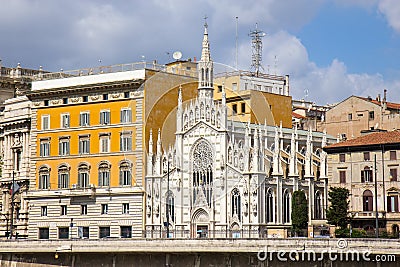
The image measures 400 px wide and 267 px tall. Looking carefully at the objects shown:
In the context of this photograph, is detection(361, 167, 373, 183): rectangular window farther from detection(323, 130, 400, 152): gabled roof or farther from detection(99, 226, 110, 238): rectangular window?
detection(99, 226, 110, 238): rectangular window

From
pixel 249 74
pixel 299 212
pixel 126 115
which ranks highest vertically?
pixel 249 74

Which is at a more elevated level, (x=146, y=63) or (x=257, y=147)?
(x=146, y=63)

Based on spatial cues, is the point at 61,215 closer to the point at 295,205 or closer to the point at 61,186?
the point at 61,186

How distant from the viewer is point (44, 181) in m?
101

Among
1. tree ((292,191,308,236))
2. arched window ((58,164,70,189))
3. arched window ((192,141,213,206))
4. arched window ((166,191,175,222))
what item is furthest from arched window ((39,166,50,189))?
tree ((292,191,308,236))

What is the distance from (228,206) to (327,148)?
11.8 metres

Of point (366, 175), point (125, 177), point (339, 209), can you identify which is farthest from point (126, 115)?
point (366, 175)

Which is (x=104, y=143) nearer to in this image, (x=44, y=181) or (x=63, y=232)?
(x=44, y=181)

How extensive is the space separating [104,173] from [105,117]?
232 inches

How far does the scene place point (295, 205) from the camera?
88.9 meters

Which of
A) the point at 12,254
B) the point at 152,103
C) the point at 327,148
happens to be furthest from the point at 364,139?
the point at 12,254

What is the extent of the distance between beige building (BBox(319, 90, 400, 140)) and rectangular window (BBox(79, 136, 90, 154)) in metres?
28.1

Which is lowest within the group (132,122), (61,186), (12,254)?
(12,254)

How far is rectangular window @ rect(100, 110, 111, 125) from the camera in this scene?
3829 inches
